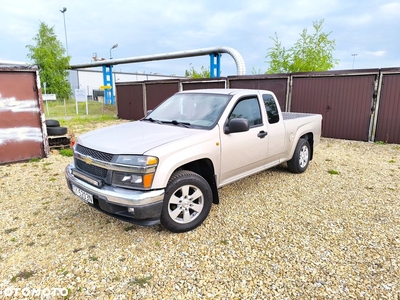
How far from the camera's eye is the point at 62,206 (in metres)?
4.05

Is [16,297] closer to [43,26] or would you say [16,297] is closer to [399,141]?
[399,141]

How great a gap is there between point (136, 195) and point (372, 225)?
3018 millimetres

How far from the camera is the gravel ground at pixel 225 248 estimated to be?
2.42 m

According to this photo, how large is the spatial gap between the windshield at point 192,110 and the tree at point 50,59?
24040 millimetres

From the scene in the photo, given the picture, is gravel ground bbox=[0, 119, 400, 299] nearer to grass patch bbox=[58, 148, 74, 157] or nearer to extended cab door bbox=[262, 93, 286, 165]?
extended cab door bbox=[262, 93, 286, 165]

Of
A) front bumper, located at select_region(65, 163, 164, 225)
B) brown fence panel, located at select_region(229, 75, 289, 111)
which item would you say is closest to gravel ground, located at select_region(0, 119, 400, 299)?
front bumper, located at select_region(65, 163, 164, 225)

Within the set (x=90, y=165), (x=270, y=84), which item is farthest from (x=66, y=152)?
(x=270, y=84)

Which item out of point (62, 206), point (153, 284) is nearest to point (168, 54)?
point (62, 206)

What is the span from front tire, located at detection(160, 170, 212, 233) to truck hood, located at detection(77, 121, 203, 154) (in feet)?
1.50

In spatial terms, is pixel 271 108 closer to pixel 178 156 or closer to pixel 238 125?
pixel 238 125

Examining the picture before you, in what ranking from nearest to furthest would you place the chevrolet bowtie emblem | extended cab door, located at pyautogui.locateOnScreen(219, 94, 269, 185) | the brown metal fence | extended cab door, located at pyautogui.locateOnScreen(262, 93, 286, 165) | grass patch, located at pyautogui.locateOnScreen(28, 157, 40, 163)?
the chevrolet bowtie emblem < extended cab door, located at pyautogui.locateOnScreen(219, 94, 269, 185) < extended cab door, located at pyautogui.locateOnScreen(262, 93, 286, 165) < grass patch, located at pyautogui.locateOnScreen(28, 157, 40, 163) < the brown metal fence

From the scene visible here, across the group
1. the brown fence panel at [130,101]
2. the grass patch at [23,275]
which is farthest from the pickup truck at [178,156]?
the brown fence panel at [130,101]

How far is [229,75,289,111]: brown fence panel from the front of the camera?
34.2 ft

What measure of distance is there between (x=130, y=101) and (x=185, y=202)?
14.0m
